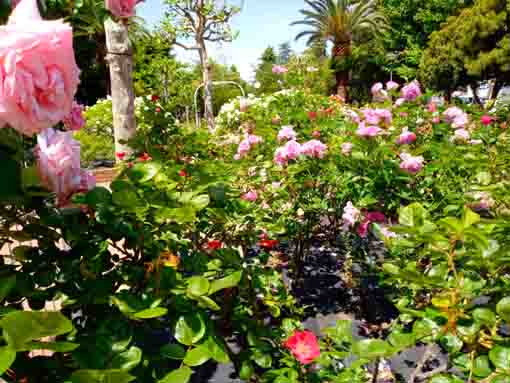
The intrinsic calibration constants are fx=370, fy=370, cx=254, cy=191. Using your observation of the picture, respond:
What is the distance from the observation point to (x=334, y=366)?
1.16 m

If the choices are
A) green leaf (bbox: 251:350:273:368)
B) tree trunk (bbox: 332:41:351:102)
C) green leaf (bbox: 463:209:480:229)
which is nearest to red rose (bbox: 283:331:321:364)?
green leaf (bbox: 251:350:273:368)

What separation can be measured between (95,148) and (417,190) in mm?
8494

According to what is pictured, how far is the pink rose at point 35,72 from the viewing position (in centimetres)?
46

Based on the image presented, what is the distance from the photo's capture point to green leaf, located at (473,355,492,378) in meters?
0.65

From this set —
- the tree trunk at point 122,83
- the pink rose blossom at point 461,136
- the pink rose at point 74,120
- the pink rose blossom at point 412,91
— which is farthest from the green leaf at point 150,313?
the pink rose blossom at point 412,91

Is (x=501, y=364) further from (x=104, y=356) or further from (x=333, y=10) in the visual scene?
(x=333, y=10)

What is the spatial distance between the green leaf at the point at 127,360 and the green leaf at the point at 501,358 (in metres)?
0.58

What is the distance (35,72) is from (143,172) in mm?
320

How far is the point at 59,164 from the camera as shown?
0.63 metres

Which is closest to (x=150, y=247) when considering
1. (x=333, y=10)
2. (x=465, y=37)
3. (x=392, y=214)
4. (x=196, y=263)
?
(x=196, y=263)

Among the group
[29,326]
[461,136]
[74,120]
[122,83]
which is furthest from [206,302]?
[122,83]

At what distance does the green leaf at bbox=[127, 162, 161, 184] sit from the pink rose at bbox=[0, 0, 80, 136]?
25 centimetres

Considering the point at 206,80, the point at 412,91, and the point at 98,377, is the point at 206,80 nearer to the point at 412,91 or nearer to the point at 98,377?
the point at 412,91

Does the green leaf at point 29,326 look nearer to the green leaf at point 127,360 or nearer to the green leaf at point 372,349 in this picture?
the green leaf at point 127,360
